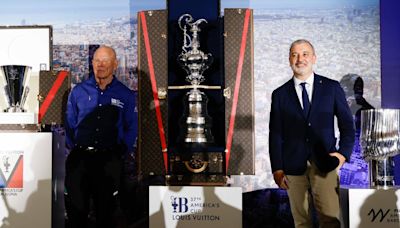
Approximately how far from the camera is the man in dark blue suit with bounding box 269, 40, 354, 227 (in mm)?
4672

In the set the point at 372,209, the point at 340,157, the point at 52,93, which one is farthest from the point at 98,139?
the point at 372,209

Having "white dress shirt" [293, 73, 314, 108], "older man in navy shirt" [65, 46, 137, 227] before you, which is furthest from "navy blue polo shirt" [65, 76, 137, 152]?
"white dress shirt" [293, 73, 314, 108]

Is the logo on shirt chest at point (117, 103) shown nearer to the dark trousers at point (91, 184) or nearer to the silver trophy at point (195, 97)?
the dark trousers at point (91, 184)

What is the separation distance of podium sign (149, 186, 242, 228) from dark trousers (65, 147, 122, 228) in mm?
733

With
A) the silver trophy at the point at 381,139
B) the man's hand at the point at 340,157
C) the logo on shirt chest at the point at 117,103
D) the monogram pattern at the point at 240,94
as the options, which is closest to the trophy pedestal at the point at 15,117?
the logo on shirt chest at the point at 117,103

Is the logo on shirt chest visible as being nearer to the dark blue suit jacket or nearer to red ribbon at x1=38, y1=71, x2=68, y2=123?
red ribbon at x1=38, y1=71, x2=68, y2=123

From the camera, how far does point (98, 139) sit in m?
4.92

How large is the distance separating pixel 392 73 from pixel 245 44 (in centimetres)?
138

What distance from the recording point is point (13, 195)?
448cm

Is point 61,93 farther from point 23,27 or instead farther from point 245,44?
point 245,44

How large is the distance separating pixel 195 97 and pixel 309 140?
3.32 feet

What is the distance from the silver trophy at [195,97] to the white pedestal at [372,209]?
124cm

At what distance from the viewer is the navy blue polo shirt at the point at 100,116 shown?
16.2 ft

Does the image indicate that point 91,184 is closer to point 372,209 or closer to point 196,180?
point 196,180
